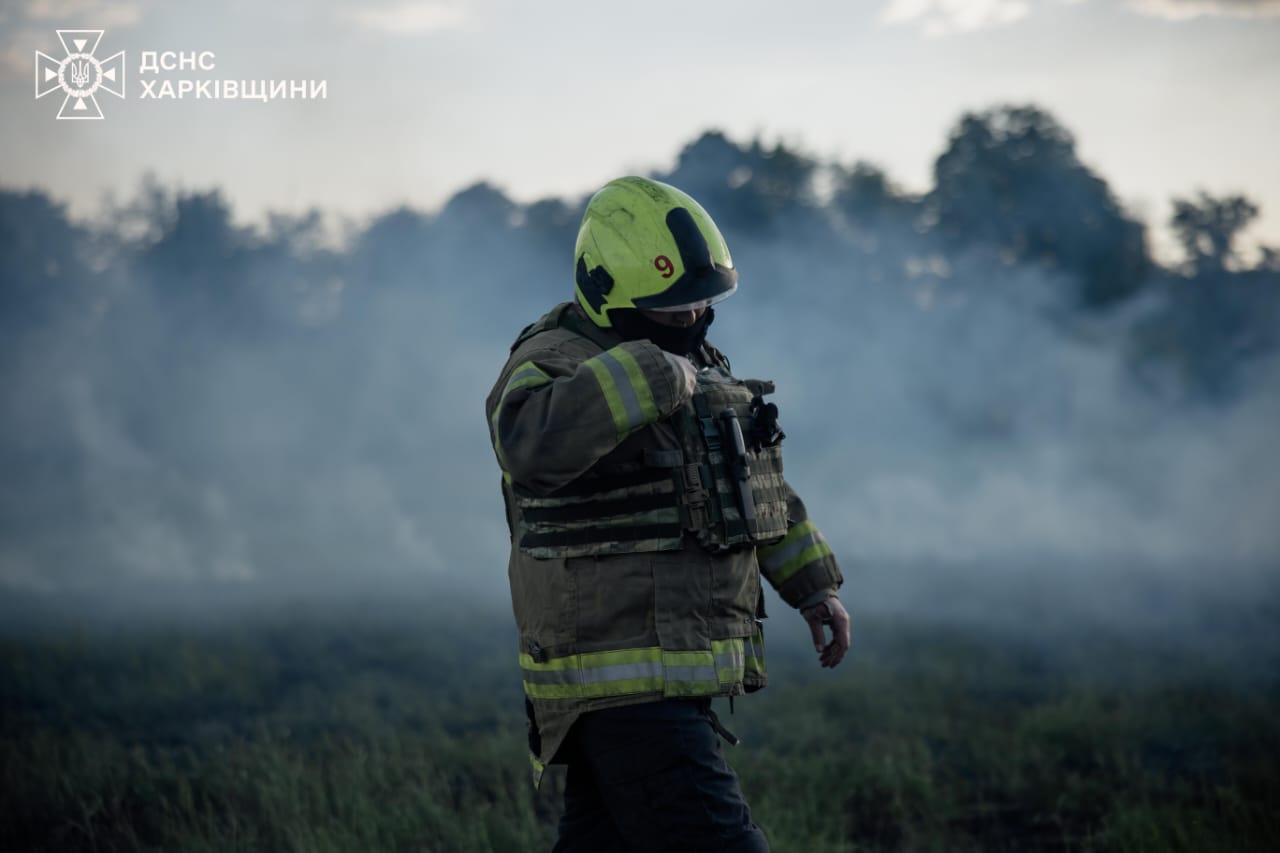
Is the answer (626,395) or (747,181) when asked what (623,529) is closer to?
(626,395)

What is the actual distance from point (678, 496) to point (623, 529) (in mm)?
158

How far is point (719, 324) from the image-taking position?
1911 cm

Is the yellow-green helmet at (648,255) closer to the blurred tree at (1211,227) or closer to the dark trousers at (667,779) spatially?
the dark trousers at (667,779)

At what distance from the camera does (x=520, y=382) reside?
105 inches

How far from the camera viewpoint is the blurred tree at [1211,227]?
18016mm

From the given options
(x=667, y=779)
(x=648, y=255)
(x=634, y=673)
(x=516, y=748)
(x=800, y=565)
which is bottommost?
(x=516, y=748)

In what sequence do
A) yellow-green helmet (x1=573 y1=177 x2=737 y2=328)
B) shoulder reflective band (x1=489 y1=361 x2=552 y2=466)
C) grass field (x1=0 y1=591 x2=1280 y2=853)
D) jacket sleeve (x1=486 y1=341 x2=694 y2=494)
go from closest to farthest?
1. jacket sleeve (x1=486 y1=341 x2=694 y2=494)
2. shoulder reflective band (x1=489 y1=361 x2=552 y2=466)
3. yellow-green helmet (x1=573 y1=177 x2=737 y2=328)
4. grass field (x1=0 y1=591 x2=1280 y2=853)

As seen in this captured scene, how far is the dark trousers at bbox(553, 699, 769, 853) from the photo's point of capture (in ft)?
8.45

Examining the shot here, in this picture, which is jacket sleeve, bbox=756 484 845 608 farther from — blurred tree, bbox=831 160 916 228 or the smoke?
blurred tree, bbox=831 160 916 228

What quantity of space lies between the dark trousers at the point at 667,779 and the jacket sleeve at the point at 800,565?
1.88 ft

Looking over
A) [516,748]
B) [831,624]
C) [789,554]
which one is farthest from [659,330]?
[516,748]

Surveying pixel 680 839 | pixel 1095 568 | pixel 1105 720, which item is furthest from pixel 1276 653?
pixel 680 839

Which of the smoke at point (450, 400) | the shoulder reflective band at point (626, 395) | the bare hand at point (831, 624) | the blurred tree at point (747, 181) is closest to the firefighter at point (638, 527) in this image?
the shoulder reflective band at point (626, 395)

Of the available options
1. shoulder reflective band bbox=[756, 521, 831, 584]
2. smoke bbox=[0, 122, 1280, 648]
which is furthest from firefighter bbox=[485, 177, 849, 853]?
smoke bbox=[0, 122, 1280, 648]
